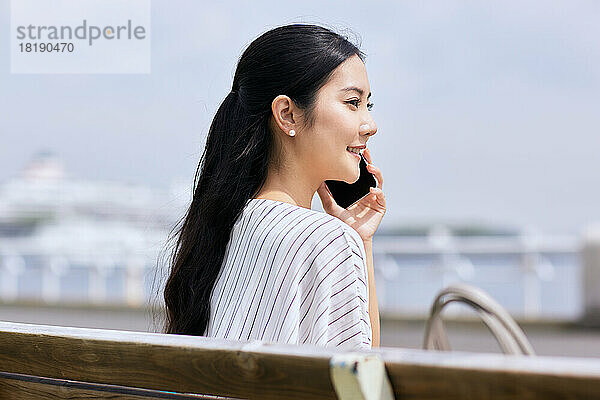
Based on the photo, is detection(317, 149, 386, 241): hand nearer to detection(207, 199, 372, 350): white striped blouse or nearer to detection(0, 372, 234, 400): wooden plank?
detection(207, 199, 372, 350): white striped blouse

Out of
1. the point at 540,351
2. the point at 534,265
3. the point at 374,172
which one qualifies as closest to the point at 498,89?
the point at 534,265

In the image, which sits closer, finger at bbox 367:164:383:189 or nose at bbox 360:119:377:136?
nose at bbox 360:119:377:136

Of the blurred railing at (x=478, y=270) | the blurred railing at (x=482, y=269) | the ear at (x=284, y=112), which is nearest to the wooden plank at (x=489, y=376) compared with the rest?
the ear at (x=284, y=112)

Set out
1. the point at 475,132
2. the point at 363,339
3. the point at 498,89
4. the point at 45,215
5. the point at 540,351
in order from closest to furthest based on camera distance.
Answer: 1. the point at 363,339
2. the point at 540,351
3. the point at 45,215
4. the point at 475,132
5. the point at 498,89

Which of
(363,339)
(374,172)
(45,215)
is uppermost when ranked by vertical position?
(374,172)

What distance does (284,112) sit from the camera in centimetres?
141

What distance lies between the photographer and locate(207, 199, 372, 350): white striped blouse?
3.61 feet

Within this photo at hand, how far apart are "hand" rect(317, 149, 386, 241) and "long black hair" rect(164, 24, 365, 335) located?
0.27m

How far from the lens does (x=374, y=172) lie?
1740 mm

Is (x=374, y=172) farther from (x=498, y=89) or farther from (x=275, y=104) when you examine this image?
(x=498, y=89)

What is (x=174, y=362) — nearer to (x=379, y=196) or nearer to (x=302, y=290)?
(x=302, y=290)

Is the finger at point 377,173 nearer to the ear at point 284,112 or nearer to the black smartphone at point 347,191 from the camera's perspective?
the black smartphone at point 347,191

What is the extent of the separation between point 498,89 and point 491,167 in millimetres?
4032

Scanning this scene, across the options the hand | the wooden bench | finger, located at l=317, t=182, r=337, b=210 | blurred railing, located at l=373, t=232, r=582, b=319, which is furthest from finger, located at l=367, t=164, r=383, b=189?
blurred railing, located at l=373, t=232, r=582, b=319
